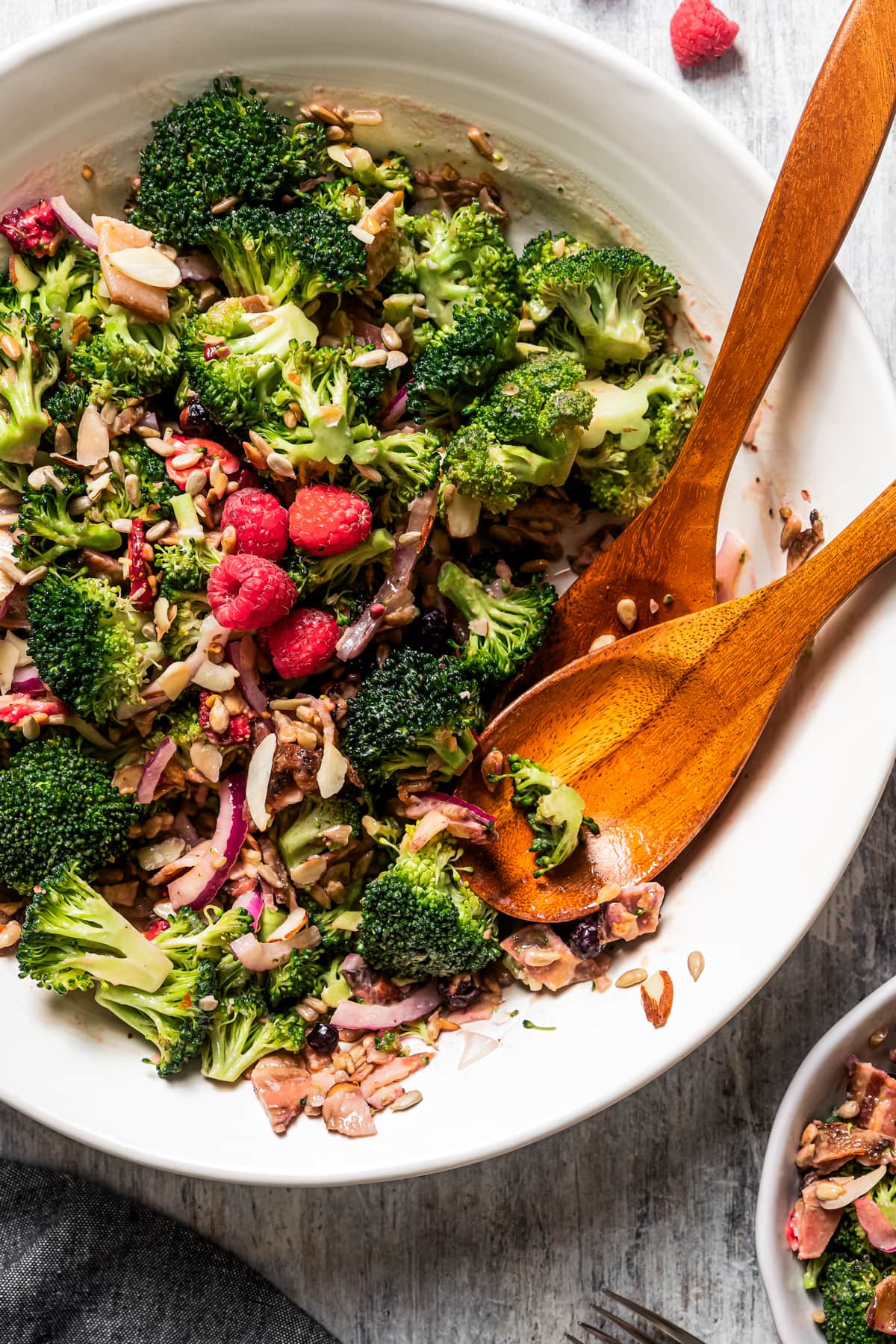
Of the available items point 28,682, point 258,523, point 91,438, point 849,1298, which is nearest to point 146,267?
point 91,438

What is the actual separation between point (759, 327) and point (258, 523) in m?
1.27

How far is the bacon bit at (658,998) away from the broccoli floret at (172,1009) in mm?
1096

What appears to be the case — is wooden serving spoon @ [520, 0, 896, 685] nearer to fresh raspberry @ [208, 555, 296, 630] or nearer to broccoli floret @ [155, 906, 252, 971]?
fresh raspberry @ [208, 555, 296, 630]

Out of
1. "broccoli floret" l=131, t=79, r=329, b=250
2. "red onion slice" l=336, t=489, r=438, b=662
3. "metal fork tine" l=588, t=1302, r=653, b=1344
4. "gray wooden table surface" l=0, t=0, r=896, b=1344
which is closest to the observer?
"broccoli floret" l=131, t=79, r=329, b=250

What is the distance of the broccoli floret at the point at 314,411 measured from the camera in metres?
2.43

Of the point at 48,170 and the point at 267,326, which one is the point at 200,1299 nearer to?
the point at 267,326

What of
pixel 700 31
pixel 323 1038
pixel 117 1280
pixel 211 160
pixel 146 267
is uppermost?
pixel 700 31

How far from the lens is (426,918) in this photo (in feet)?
8.28

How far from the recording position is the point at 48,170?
2.61 m

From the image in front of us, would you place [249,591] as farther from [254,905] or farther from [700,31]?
[700,31]

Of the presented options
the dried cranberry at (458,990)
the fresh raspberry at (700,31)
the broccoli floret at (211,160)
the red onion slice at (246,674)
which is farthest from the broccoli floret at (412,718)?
the fresh raspberry at (700,31)

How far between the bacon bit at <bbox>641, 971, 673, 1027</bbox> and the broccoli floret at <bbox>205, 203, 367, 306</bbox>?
190cm

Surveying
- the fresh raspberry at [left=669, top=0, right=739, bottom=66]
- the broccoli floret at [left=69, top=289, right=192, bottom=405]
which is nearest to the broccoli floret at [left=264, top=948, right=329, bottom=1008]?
the broccoli floret at [left=69, top=289, right=192, bottom=405]

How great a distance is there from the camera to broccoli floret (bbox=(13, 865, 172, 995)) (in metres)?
2.48
